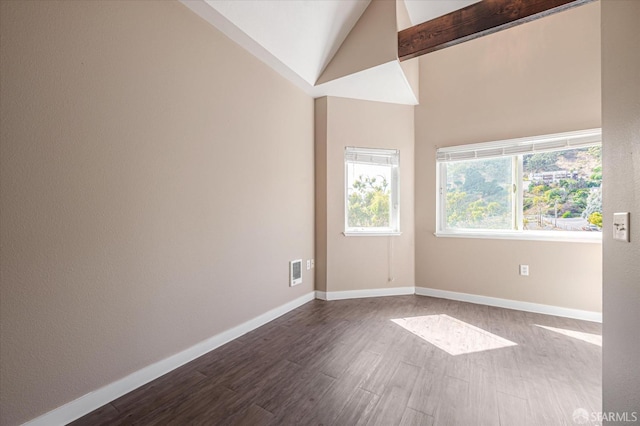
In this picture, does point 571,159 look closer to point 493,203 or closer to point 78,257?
point 493,203

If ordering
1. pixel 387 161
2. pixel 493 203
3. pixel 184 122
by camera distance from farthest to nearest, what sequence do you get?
pixel 387 161, pixel 493 203, pixel 184 122

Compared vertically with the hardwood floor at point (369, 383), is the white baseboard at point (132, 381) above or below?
above

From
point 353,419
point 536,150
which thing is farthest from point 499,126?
point 353,419

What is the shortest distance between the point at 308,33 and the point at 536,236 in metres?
3.20

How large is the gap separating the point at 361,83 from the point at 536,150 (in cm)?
207

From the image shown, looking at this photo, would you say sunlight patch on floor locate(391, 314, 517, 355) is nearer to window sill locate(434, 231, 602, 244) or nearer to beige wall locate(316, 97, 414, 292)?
beige wall locate(316, 97, 414, 292)

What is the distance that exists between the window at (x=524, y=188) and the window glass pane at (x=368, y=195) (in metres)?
0.68

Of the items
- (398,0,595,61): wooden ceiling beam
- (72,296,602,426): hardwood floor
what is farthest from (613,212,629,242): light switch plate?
(398,0,595,61): wooden ceiling beam

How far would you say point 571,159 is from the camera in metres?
2.71

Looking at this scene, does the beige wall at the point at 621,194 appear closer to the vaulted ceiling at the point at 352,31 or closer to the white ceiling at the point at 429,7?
the vaulted ceiling at the point at 352,31

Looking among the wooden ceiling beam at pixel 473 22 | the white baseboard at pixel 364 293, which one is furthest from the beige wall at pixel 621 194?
the white baseboard at pixel 364 293

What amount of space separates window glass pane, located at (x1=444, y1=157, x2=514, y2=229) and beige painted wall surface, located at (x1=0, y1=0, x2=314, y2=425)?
2500mm

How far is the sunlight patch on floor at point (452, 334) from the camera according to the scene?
206cm

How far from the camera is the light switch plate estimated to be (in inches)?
35.2
